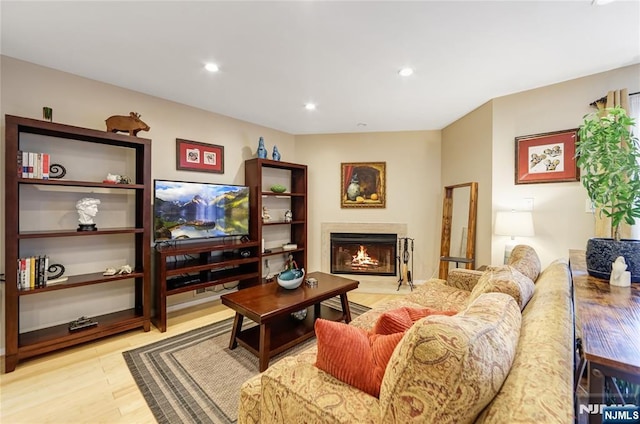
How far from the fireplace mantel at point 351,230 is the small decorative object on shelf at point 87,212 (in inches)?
117

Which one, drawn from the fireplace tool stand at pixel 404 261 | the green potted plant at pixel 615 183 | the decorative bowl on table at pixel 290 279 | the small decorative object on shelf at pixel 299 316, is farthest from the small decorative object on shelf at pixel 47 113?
the fireplace tool stand at pixel 404 261

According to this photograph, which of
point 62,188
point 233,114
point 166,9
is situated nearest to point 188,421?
point 62,188

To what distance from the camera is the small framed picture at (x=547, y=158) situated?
8.52 feet

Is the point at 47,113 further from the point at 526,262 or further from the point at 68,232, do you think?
the point at 526,262

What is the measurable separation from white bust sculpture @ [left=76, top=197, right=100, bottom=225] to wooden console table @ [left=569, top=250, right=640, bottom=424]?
332cm

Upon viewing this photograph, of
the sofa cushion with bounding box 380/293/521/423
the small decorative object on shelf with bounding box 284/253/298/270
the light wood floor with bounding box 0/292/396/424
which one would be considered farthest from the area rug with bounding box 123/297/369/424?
the sofa cushion with bounding box 380/293/521/423

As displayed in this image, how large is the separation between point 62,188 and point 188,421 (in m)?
2.35

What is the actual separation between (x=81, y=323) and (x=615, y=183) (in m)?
3.94

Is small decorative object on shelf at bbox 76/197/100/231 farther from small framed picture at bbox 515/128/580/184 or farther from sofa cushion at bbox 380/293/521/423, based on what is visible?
small framed picture at bbox 515/128/580/184

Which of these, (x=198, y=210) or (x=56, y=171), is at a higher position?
(x=56, y=171)

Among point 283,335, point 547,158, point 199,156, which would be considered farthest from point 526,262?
point 199,156

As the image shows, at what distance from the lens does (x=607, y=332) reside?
0.80m

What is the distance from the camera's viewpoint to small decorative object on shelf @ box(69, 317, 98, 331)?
234cm

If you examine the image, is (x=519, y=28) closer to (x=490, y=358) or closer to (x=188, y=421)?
(x=490, y=358)
